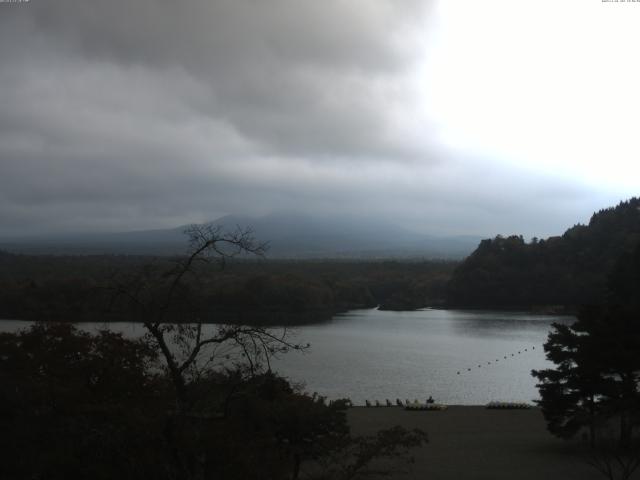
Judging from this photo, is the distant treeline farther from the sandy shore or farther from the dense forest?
the dense forest

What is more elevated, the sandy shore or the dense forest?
the dense forest

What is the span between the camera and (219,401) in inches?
228

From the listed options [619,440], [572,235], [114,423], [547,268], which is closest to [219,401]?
[114,423]

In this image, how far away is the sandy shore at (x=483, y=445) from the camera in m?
10.0

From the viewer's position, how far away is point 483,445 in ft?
39.8

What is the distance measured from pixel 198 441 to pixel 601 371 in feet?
28.0

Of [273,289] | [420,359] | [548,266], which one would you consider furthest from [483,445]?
[548,266]

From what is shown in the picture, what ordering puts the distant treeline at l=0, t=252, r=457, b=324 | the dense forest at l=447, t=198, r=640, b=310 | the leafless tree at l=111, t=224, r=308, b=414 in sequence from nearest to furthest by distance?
the leafless tree at l=111, t=224, r=308, b=414 → the distant treeline at l=0, t=252, r=457, b=324 → the dense forest at l=447, t=198, r=640, b=310

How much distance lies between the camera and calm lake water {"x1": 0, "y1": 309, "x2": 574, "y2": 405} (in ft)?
70.1

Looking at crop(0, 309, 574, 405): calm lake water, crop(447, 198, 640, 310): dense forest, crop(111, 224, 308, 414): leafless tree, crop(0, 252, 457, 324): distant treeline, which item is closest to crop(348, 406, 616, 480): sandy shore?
crop(0, 309, 574, 405): calm lake water

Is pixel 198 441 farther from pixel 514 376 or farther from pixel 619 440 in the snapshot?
pixel 514 376

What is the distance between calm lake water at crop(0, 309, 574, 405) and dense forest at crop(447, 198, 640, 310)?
7448 millimetres

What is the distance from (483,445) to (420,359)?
663 inches

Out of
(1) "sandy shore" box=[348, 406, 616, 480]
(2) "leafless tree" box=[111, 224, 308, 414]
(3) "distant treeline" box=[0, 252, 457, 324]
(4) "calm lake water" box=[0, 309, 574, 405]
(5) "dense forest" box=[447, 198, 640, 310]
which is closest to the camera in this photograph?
(2) "leafless tree" box=[111, 224, 308, 414]
